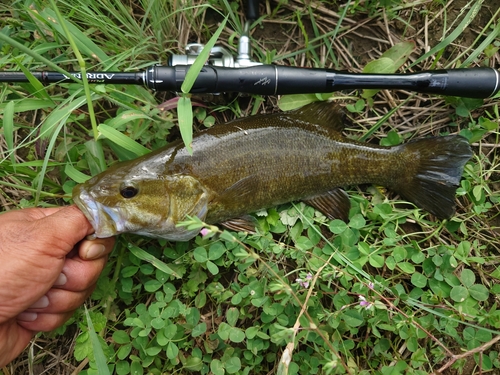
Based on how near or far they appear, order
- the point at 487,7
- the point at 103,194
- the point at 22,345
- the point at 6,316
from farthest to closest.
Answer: the point at 487,7, the point at 22,345, the point at 103,194, the point at 6,316

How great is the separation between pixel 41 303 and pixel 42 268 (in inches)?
14.7

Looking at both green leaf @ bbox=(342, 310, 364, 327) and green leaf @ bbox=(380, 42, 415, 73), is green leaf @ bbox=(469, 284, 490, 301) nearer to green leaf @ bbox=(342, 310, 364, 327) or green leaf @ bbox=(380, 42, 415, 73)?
green leaf @ bbox=(342, 310, 364, 327)

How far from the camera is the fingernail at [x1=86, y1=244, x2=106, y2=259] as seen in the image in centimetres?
254

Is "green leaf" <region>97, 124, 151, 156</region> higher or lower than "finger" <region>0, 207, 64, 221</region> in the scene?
higher

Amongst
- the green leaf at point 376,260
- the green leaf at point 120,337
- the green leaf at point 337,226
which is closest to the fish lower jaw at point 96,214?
the green leaf at point 120,337

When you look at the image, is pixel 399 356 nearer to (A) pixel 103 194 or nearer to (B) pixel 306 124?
(B) pixel 306 124

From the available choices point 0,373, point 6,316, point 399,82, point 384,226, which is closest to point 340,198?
point 384,226

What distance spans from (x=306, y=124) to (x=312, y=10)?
1028 mm

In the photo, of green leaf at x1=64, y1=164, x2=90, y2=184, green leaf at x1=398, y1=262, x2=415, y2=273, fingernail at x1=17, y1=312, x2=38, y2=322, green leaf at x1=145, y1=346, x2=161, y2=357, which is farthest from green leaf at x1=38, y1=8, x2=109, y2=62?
green leaf at x1=398, y1=262, x2=415, y2=273

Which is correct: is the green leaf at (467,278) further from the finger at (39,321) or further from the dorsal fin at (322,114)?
the finger at (39,321)

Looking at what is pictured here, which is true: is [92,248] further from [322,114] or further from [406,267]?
[406,267]

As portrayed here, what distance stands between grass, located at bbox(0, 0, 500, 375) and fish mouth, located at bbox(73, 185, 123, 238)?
17.2 inches

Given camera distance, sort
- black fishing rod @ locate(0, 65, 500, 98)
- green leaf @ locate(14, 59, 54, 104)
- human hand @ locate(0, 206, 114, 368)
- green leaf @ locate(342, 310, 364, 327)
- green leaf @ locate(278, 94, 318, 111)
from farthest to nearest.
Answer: green leaf @ locate(278, 94, 318, 111) → green leaf @ locate(342, 310, 364, 327) → black fishing rod @ locate(0, 65, 500, 98) → green leaf @ locate(14, 59, 54, 104) → human hand @ locate(0, 206, 114, 368)

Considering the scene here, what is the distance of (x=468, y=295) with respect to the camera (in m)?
2.93
